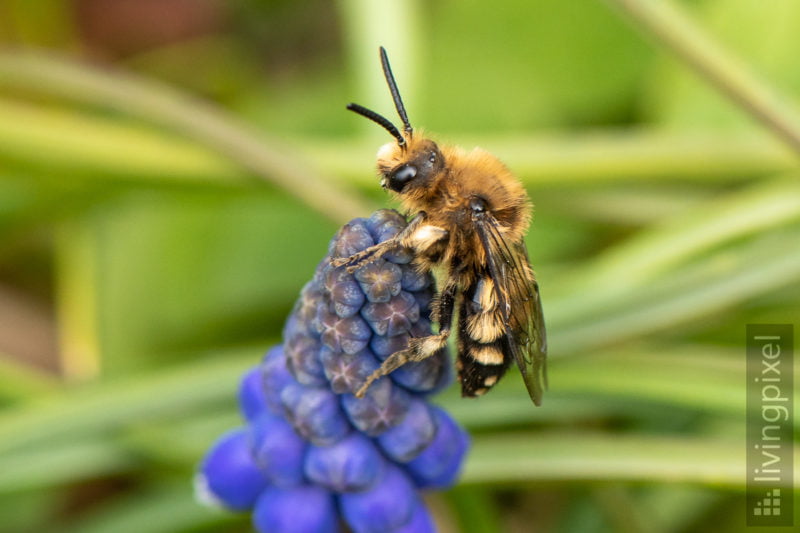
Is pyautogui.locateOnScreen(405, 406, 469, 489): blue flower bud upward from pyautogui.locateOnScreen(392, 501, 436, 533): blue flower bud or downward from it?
upward

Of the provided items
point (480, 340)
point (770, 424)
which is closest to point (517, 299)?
point (480, 340)

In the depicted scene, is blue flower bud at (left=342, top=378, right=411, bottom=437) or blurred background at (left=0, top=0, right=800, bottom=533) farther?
blurred background at (left=0, top=0, right=800, bottom=533)

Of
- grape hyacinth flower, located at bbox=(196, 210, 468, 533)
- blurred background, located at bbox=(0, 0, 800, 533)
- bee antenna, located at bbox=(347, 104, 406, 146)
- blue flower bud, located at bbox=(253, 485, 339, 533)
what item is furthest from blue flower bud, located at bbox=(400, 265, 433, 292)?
blurred background, located at bbox=(0, 0, 800, 533)

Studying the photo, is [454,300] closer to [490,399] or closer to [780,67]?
[490,399]

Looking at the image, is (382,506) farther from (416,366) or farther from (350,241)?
(350,241)

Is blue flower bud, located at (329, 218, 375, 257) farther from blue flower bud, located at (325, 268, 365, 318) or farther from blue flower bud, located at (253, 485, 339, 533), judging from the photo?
blue flower bud, located at (253, 485, 339, 533)

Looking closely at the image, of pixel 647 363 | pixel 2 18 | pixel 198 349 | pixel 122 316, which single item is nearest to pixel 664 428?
pixel 647 363
